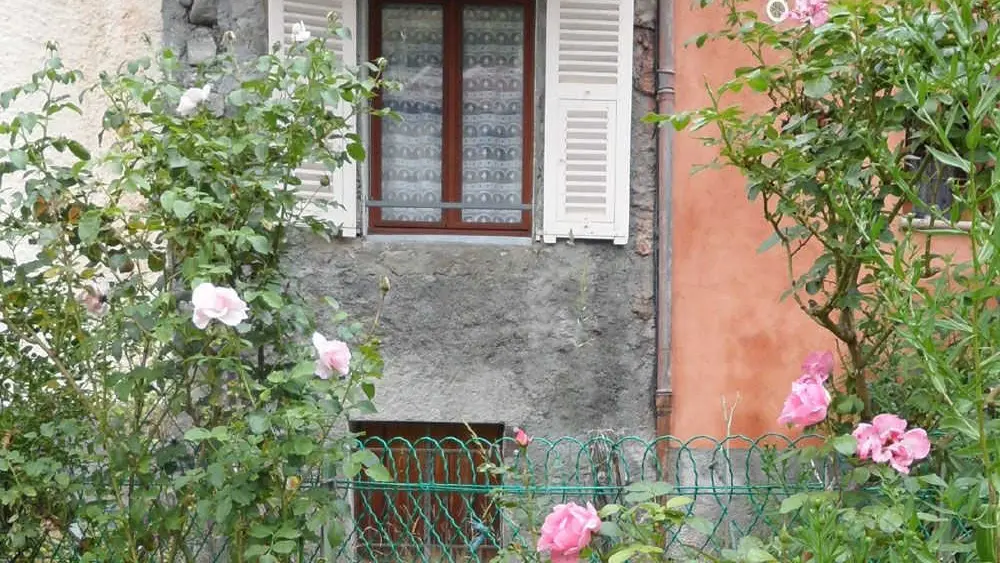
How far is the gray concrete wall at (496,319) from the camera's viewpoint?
18.2ft

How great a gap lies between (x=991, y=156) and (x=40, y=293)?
9.23ft

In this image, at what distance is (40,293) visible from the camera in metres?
3.73

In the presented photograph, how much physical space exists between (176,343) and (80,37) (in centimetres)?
300

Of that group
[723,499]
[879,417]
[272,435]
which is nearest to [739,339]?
[723,499]

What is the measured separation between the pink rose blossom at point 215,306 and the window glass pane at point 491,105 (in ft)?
8.80

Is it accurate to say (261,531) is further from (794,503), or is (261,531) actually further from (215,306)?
(794,503)

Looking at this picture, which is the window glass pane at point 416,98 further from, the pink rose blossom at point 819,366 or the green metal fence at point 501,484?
the pink rose blossom at point 819,366

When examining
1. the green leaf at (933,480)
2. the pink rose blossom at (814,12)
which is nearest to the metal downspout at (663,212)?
the pink rose blossom at (814,12)

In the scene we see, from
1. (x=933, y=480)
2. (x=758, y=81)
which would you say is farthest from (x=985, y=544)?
(x=758, y=81)

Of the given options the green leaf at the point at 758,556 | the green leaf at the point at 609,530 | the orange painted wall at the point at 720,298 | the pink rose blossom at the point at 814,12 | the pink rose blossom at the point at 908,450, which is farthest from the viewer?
the orange painted wall at the point at 720,298

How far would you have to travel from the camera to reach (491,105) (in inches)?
227

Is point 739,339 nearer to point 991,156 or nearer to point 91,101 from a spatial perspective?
point 991,156

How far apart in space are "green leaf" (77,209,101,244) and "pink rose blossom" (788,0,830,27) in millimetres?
2182

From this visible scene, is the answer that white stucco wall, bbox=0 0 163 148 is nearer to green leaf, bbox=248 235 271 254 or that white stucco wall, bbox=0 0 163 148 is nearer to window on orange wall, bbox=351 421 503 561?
window on orange wall, bbox=351 421 503 561
